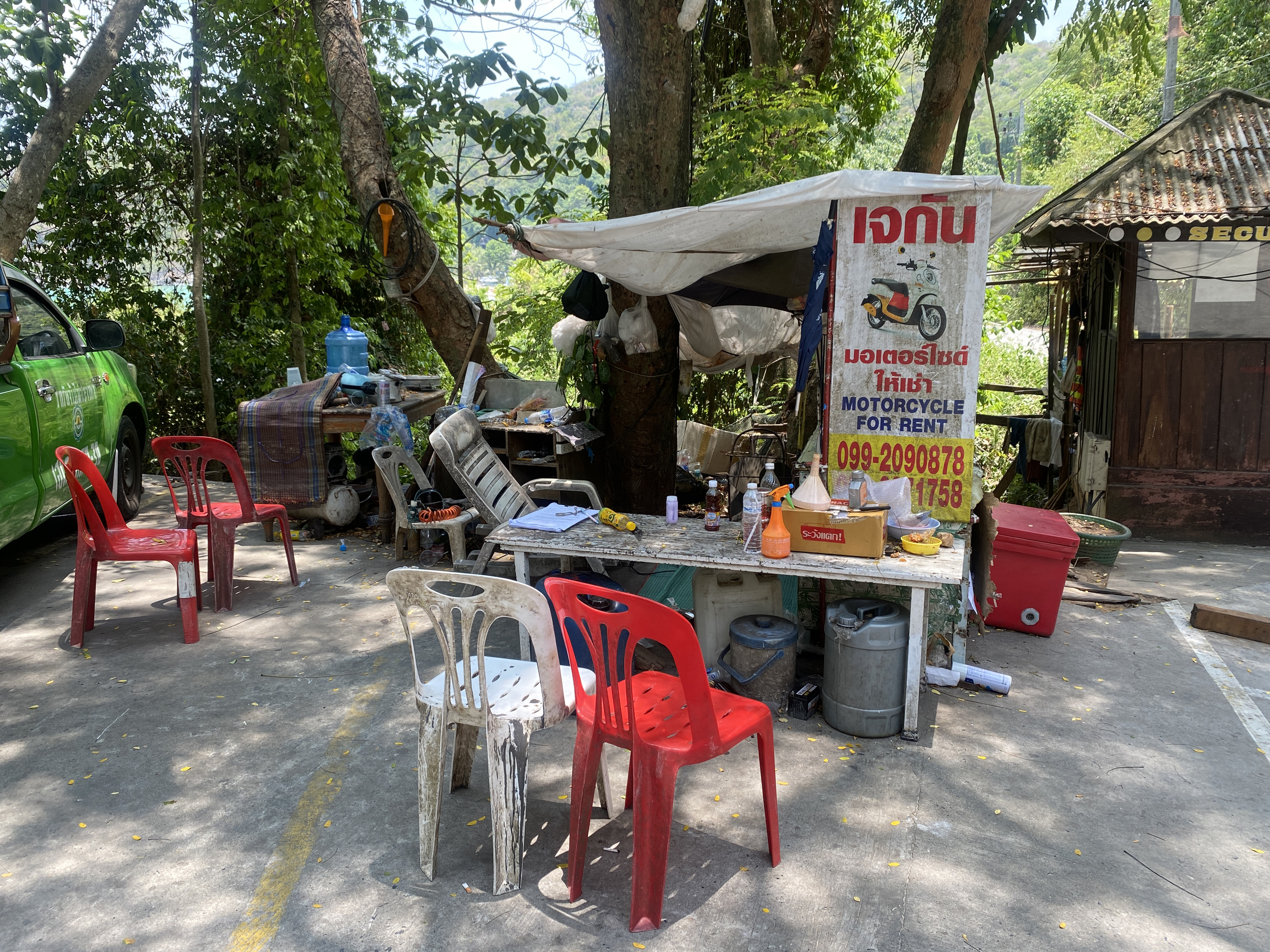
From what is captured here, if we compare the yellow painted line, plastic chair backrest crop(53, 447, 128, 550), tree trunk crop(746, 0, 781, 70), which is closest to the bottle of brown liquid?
the yellow painted line

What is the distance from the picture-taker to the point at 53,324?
20.5ft

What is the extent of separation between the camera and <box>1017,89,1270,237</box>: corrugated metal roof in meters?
7.24

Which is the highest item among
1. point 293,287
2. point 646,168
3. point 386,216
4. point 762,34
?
point 762,34

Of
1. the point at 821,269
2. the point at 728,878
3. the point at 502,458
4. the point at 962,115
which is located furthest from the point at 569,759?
the point at 962,115

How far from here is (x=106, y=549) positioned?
482cm

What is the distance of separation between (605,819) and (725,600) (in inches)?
57.0

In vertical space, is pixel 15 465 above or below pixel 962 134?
below

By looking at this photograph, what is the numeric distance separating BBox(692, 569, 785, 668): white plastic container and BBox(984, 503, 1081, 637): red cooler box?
156 cm

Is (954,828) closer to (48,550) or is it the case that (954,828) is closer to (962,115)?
(48,550)

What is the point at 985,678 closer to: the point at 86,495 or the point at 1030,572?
the point at 1030,572

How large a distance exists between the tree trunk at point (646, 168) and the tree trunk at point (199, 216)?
17.1ft

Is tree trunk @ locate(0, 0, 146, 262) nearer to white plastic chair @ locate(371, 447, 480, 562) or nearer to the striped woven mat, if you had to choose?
the striped woven mat

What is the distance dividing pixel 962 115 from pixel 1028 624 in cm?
689

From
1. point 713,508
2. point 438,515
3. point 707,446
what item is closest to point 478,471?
point 438,515
